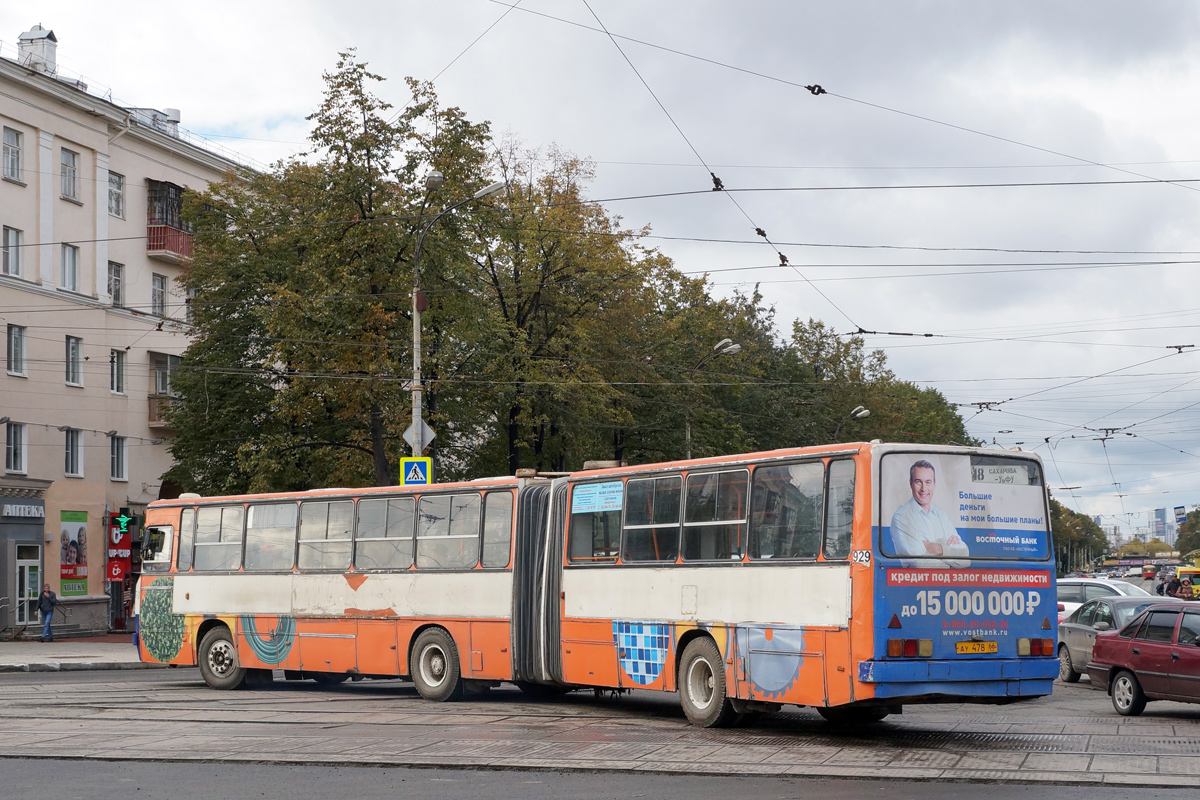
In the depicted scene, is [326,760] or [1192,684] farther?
[1192,684]

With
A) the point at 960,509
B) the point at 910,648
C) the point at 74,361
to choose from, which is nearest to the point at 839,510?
the point at 960,509

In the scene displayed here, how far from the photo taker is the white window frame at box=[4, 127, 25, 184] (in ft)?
132

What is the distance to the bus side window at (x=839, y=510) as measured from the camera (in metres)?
12.7

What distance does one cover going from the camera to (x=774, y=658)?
1333 centimetres

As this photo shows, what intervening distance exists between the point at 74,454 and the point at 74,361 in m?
2.98

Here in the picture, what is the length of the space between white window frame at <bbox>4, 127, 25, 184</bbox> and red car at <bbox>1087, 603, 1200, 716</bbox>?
3483 centimetres

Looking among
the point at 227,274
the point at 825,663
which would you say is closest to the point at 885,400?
the point at 227,274

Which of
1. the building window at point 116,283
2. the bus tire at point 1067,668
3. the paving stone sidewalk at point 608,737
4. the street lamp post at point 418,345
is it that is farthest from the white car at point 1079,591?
the building window at point 116,283

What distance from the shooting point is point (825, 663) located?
12688 millimetres

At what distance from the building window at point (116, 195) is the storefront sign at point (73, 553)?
33.3 ft

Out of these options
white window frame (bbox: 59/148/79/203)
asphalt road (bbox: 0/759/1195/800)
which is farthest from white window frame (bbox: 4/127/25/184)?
asphalt road (bbox: 0/759/1195/800)

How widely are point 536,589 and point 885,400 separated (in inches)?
1754

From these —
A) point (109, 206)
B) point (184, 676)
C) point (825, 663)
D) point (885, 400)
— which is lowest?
point (184, 676)

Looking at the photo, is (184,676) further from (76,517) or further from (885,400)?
(885,400)
